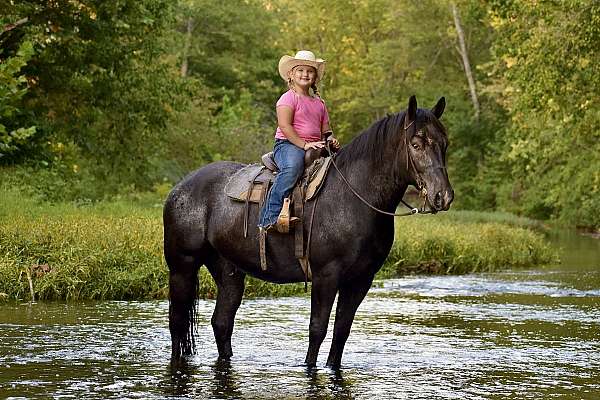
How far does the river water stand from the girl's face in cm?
233

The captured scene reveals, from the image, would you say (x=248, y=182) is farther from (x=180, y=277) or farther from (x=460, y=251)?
(x=460, y=251)

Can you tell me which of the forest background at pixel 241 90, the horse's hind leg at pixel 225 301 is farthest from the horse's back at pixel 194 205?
the forest background at pixel 241 90

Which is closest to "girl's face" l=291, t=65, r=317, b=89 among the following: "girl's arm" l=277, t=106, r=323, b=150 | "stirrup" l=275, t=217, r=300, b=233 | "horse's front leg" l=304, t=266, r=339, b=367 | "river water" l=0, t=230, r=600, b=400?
"girl's arm" l=277, t=106, r=323, b=150

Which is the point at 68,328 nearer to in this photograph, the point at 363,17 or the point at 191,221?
the point at 191,221

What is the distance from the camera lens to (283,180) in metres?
9.71

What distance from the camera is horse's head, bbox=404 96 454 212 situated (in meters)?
9.03

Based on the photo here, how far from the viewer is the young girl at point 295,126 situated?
9.70m

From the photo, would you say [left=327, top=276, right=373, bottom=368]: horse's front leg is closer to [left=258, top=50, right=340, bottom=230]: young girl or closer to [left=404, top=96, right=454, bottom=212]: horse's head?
[left=258, top=50, right=340, bottom=230]: young girl

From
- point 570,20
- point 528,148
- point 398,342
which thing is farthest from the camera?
point 528,148

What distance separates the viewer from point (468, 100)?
65.2 meters

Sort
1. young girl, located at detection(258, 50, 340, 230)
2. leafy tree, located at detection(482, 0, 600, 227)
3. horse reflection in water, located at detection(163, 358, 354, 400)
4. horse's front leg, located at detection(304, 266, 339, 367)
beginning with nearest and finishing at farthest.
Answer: horse reflection in water, located at detection(163, 358, 354, 400) < horse's front leg, located at detection(304, 266, 339, 367) < young girl, located at detection(258, 50, 340, 230) < leafy tree, located at detection(482, 0, 600, 227)

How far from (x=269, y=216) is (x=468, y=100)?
56.7m

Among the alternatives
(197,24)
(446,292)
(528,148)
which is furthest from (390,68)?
(446,292)

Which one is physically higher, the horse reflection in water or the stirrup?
the stirrup
